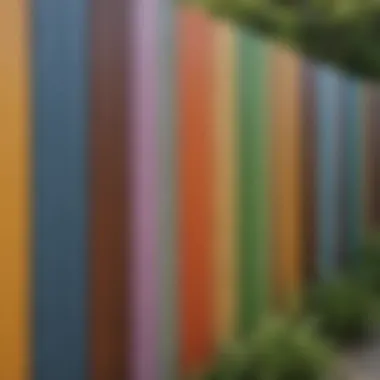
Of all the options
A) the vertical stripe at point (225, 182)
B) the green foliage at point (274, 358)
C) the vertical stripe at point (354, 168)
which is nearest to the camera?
the green foliage at point (274, 358)

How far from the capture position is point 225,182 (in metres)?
4.62

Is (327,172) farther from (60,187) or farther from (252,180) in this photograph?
(60,187)

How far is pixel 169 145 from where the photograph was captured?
150 inches

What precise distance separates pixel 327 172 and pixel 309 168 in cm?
42

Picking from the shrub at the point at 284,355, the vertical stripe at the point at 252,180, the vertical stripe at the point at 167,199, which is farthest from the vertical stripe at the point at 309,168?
the vertical stripe at the point at 167,199

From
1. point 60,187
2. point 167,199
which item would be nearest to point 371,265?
point 167,199

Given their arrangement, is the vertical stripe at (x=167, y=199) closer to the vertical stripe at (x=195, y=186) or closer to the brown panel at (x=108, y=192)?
the vertical stripe at (x=195, y=186)

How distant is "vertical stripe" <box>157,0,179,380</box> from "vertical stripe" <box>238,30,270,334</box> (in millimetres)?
1021

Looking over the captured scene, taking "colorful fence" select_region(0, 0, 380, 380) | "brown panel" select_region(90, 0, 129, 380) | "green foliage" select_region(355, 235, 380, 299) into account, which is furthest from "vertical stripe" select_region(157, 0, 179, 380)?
"green foliage" select_region(355, 235, 380, 299)

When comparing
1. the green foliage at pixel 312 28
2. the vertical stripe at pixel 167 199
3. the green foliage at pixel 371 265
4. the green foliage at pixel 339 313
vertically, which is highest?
the green foliage at pixel 312 28

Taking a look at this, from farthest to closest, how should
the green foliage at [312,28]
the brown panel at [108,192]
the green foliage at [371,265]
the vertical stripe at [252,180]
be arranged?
the green foliage at [312,28]
the green foliage at [371,265]
the vertical stripe at [252,180]
the brown panel at [108,192]

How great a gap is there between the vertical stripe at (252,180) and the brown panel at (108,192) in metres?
1.60

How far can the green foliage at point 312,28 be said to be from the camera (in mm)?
11125

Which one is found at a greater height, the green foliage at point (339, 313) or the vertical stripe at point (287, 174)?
the vertical stripe at point (287, 174)
